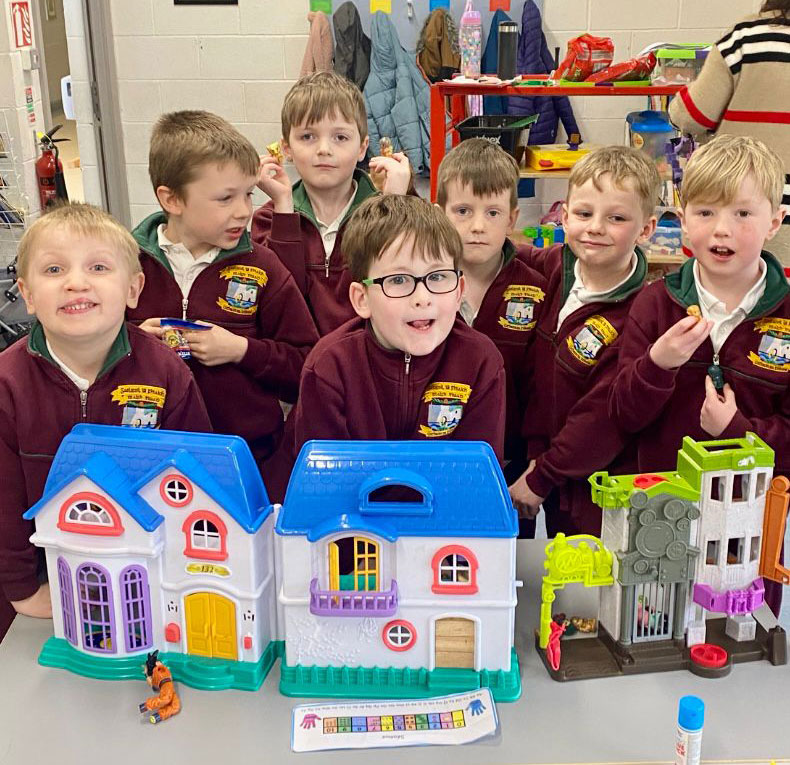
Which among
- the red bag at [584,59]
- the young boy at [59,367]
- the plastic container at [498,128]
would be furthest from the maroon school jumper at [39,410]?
the red bag at [584,59]

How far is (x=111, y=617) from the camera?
1.47 m

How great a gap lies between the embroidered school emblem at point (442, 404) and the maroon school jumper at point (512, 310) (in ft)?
1.45

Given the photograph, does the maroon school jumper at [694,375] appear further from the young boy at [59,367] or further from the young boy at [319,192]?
the young boy at [59,367]

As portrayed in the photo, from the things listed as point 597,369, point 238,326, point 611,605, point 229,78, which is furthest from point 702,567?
point 229,78

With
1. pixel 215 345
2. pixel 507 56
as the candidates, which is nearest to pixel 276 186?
pixel 215 345

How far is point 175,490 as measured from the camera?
4.70 ft

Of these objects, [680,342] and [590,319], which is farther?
[590,319]

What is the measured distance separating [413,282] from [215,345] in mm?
568

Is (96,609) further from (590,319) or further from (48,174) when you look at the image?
(48,174)

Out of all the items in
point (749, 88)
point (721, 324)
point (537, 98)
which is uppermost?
point (749, 88)

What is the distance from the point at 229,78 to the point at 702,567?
466cm

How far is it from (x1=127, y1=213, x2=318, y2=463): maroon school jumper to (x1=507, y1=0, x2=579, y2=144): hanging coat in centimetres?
323

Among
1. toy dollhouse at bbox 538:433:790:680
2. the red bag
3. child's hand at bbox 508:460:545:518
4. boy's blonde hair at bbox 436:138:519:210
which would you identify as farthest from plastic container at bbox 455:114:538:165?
toy dollhouse at bbox 538:433:790:680

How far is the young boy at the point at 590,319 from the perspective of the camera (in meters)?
2.01
